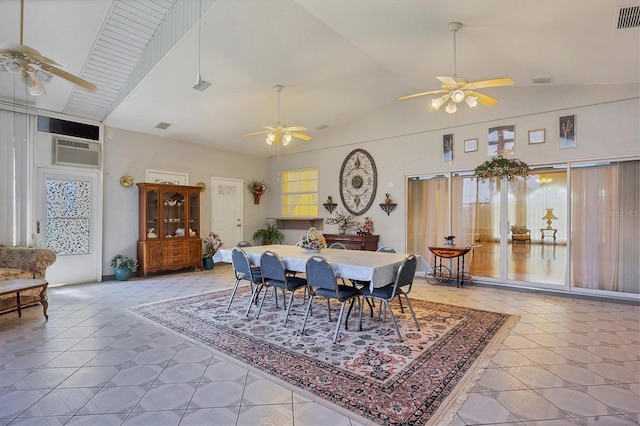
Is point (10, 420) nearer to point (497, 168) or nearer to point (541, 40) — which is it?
A: point (541, 40)

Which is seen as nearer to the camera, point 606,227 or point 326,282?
point 326,282

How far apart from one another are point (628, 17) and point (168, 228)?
24.6 feet

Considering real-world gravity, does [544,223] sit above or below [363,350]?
above

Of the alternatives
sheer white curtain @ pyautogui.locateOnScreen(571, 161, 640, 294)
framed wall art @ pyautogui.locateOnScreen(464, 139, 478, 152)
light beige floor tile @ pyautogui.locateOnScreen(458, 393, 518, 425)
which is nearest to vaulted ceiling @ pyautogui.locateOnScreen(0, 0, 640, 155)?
framed wall art @ pyautogui.locateOnScreen(464, 139, 478, 152)

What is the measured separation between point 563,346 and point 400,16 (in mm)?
3841

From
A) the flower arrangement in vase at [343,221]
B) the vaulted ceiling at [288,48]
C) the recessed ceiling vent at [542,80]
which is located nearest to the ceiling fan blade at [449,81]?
the vaulted ceiling at [288,48]

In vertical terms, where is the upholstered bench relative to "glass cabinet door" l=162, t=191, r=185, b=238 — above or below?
below

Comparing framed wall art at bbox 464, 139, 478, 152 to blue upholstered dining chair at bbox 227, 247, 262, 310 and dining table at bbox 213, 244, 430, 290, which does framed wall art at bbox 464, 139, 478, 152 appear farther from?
blue upholstered dining chair at bbox 227, 247, 262, 310

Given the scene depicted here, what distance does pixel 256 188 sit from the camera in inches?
348

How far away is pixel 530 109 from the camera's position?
18.1 ft

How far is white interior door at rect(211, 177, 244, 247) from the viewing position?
320 inches

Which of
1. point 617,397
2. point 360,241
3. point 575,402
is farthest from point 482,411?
point 360,241

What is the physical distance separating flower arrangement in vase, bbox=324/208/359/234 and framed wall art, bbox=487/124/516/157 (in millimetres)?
3066

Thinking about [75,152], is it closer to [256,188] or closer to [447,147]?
[256,188]
